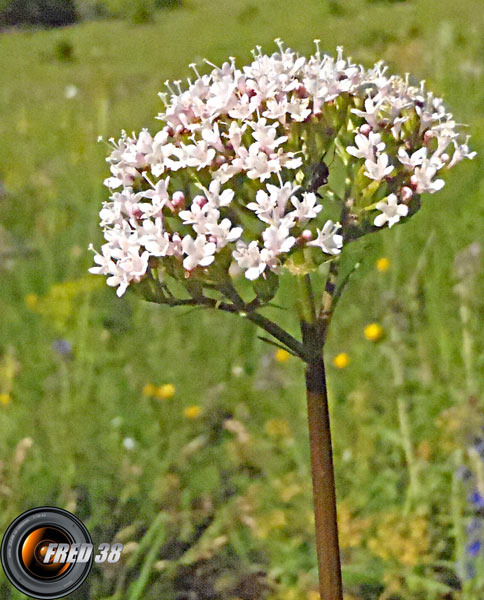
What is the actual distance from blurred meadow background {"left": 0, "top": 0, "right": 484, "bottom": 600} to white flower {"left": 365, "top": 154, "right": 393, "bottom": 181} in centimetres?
14

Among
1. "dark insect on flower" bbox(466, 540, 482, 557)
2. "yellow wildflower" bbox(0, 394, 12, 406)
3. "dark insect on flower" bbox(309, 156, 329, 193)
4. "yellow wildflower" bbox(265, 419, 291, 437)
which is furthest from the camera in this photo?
"yellow wildflower" bbox(0, 394, 12, 406)

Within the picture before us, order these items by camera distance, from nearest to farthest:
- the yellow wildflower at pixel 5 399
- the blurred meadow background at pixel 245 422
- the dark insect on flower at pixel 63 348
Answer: the blurred meadow background at pixel 245 422, the yellow wildflower at pixel 5 399, the dark insect on flower at pixel 63 348

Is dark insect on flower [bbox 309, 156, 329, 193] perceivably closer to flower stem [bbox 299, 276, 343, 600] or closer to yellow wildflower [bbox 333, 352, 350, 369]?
flower stem [bbox 299, 276, 343, 600]

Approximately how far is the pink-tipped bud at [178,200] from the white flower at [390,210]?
0.25 metres

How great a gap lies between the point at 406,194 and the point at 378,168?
55 millimetres

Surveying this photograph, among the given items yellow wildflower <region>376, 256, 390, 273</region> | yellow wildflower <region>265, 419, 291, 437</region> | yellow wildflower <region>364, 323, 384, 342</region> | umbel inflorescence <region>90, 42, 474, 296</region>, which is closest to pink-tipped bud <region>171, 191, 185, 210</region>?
umbel inflorescence <region>90, 42, 474, 296</region>

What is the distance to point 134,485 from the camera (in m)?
2.14

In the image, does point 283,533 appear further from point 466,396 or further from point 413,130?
point 413,130

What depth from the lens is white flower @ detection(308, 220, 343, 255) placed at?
98cm

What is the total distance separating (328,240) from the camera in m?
0.99

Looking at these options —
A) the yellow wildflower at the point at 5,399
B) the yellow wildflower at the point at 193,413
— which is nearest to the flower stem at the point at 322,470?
the yellow wildflower at the point at 193,413

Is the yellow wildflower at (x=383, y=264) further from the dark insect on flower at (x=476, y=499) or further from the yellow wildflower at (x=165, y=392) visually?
the dark insect on flower at (x=476, y=499)

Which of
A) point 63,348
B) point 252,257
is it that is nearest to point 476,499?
point 252,257

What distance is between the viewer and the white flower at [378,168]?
102cm
